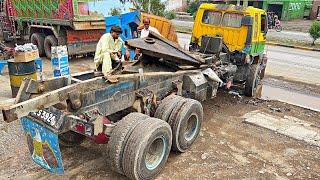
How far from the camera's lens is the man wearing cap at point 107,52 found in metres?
5.80

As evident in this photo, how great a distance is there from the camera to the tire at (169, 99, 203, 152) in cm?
517

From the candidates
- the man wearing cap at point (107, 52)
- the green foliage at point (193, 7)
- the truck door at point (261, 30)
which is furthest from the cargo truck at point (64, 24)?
the green foliage at point (193, 7)

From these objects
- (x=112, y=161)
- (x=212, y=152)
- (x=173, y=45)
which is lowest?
(x=212, y=152)

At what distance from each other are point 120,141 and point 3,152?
2321 millimetres

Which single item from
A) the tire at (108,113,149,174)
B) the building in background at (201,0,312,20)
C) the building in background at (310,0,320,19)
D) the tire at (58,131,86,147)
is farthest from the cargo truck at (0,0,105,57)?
the building in background at (310,0,320,19)

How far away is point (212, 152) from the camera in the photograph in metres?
5.63

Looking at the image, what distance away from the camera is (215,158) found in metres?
5.43

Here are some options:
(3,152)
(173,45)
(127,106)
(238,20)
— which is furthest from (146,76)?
(238,20)

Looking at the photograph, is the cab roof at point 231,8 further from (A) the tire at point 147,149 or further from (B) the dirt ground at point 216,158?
(A) the tire at point 147,149

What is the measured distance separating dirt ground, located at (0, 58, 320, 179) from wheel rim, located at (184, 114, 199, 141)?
0.23m

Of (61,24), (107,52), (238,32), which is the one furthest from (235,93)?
(61,24)

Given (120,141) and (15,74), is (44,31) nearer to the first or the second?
(15,74)

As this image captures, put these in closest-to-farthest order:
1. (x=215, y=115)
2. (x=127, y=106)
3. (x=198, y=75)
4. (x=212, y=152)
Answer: (x=127, y=106) < (x=212, y=152) < (x=198, y=75) < (x=215, y=115)

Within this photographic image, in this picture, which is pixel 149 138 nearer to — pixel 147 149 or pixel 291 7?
pixel 147 149
